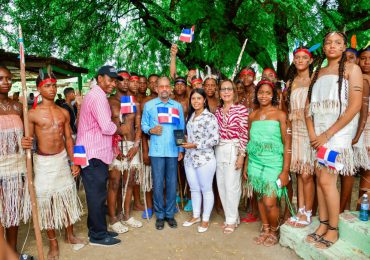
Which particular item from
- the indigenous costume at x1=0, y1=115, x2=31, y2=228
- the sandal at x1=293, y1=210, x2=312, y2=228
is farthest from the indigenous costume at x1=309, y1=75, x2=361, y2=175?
the indigenous costume at x1=0, y1=115, x2=31, y2=228

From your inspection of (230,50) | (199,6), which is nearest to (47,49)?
(199,6)

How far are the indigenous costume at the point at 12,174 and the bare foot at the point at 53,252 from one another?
49 cm

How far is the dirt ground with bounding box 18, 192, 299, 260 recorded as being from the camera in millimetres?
3674

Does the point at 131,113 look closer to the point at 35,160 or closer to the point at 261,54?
the point at 35,160

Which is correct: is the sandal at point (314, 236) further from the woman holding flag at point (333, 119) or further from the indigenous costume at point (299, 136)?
the indigenous costume at point (299, 136)

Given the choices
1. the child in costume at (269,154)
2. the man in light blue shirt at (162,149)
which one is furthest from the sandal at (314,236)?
the man in light blue shirt at (162,149)

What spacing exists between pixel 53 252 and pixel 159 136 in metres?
1.93

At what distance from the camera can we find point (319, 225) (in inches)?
138


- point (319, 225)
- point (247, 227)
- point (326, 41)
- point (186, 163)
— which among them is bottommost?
point (247, 227)

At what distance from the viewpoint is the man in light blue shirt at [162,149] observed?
4359 millimetres

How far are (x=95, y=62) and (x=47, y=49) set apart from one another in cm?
204

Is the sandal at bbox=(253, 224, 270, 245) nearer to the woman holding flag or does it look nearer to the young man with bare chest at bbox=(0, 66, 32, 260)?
the woman holding flag

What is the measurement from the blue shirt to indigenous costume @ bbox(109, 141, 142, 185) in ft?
1.16

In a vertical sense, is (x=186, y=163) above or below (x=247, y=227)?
above
